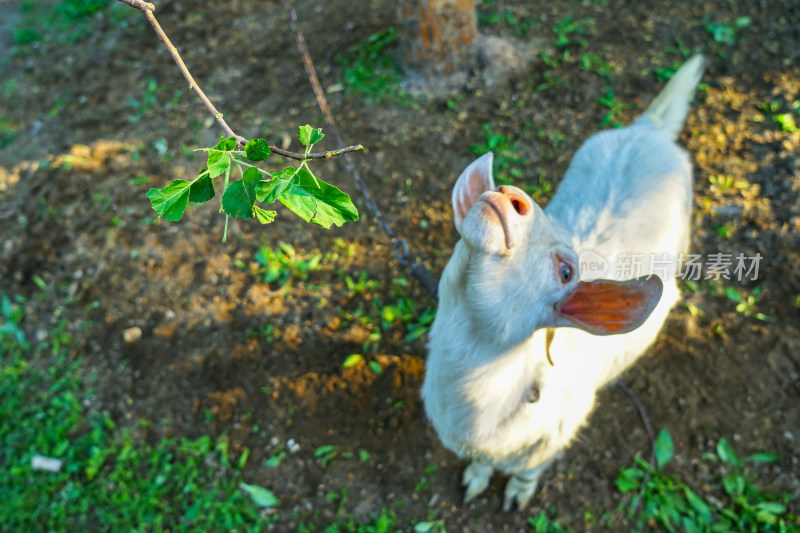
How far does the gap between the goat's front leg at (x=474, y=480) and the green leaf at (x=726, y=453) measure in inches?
65.2

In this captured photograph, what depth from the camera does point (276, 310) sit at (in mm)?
4164

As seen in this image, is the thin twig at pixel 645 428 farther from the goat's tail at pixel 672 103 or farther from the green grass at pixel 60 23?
the green grass at pixel 60 23

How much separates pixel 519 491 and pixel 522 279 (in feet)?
6.92

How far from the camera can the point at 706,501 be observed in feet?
11.2

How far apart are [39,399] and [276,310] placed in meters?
2.03

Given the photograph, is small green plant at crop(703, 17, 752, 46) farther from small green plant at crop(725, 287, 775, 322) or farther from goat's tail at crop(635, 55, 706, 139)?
small green plant at crop(725, 287, 775, 322)

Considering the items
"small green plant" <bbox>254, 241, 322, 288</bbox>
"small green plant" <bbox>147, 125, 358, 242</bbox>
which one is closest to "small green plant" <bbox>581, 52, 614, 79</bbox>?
"small green plant" <bbox>254, 241, 322, 288</bbox>

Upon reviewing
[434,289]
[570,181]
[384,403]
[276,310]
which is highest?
[570,181]

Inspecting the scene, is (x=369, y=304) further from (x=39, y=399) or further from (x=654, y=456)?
(x=39, y=399)

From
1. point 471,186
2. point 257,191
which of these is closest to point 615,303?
point 471,186

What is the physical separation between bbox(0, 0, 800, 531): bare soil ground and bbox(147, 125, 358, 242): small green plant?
9.11ft

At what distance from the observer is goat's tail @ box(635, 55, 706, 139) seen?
12.7 feet

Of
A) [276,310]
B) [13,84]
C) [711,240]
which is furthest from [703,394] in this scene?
[13,84]

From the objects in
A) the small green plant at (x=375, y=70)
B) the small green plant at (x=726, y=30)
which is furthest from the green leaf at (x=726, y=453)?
the small green plant at (x=726, y=30)
